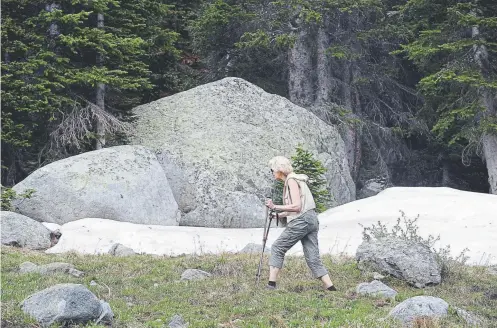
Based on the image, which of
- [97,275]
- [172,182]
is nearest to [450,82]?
[172,182]

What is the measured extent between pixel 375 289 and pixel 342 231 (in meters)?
6.89

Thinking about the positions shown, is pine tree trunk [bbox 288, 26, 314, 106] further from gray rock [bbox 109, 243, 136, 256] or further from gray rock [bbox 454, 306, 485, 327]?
gray rock [bbox 454, 306, 485, 327]

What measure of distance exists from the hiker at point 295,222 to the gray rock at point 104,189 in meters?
8.38

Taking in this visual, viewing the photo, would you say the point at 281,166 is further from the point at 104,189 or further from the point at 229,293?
the point at 104,189

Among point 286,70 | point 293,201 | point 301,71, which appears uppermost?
point 286,70

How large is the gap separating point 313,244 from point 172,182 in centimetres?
1005

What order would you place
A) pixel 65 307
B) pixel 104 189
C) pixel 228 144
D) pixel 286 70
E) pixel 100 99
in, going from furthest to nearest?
pixel 286 70 → pixel 100 99 → pixel 228 144 → pixel 104 189 → pixel 65 307

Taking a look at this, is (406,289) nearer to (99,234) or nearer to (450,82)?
(99,234)

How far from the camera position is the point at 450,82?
21234mm

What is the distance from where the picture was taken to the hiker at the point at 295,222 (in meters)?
9.14

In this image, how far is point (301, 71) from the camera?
24.2 meters

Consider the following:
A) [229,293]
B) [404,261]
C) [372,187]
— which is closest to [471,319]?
[404,261]

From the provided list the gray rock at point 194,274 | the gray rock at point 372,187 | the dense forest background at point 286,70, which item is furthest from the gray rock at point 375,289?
the gray rock at point 372,187

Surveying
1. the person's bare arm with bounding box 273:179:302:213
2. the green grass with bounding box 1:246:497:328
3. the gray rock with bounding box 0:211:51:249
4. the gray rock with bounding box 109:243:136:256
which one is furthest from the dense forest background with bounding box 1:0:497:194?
the person's bare arm with bounding box 273:179:302:213
